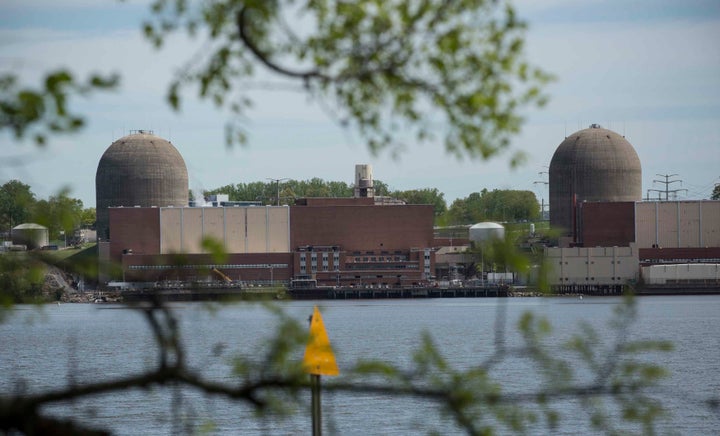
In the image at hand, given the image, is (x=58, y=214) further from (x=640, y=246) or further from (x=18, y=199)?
(x=640, y=246)

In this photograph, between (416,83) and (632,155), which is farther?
(632,155)

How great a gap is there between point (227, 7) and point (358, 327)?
57.4m

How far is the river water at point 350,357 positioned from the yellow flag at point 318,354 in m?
0.10

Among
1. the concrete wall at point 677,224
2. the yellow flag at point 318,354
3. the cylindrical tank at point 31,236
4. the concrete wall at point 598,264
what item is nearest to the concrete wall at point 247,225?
the concrete wall at point 598,264

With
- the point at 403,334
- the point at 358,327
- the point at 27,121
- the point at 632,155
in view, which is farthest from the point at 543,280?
the point at 632,155

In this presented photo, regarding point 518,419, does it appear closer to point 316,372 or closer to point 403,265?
point 316,372

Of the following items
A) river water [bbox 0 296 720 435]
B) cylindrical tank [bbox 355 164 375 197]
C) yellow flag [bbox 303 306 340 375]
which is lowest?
river water [bbox 0 296 720 435]

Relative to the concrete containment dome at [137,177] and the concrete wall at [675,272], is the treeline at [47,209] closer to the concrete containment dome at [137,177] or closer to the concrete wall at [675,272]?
the concrete wall at [675,272]

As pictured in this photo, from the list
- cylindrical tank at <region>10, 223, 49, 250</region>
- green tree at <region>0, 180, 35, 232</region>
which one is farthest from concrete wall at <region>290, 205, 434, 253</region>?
cylindrical tank at <region>10, 223, 49, 250</region>

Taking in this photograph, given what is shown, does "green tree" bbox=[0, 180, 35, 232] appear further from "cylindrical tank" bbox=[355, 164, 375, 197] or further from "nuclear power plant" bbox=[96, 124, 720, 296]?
"cylindrical tank" bbox=[355, 164, 375, 197]

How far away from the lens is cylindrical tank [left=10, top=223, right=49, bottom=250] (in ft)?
14.0

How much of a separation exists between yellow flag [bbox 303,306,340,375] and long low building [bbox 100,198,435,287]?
287 ft

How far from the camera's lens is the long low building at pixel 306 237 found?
93875 mm

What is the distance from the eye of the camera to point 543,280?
4301 mm
